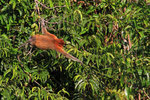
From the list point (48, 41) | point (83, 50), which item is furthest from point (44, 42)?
point (83, 50)

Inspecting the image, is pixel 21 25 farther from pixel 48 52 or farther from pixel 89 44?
pixel 89 44

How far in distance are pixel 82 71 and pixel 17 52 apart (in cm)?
65

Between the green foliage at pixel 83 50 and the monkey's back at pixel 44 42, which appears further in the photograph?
the green foliage at pixel 83 50

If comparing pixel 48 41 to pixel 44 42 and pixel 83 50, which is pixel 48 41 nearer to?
pixel 44 42

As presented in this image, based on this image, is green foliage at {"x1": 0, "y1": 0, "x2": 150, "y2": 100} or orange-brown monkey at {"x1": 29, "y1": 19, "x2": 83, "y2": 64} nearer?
orange-brown monkey at {"x1": 29, "y1": 19, "x2": 83, "y2": 64}

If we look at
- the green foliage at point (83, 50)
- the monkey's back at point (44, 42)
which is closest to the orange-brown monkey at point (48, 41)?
the monkey's back at point (44, 42)

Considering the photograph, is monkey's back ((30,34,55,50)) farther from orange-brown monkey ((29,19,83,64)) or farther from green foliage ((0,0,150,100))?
green foliage ((0,0,150,100))

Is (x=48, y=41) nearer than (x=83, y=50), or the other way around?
(x=48, y=41)

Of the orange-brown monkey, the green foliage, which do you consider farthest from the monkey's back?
the green foliage

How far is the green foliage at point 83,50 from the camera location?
315cm

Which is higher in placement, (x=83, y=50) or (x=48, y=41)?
(x=48, y=41)

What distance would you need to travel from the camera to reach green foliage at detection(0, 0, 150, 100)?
3148 mm

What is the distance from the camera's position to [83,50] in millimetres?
3385

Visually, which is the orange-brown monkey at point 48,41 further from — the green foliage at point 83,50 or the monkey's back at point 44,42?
Result: the green foliage at point 83,50
